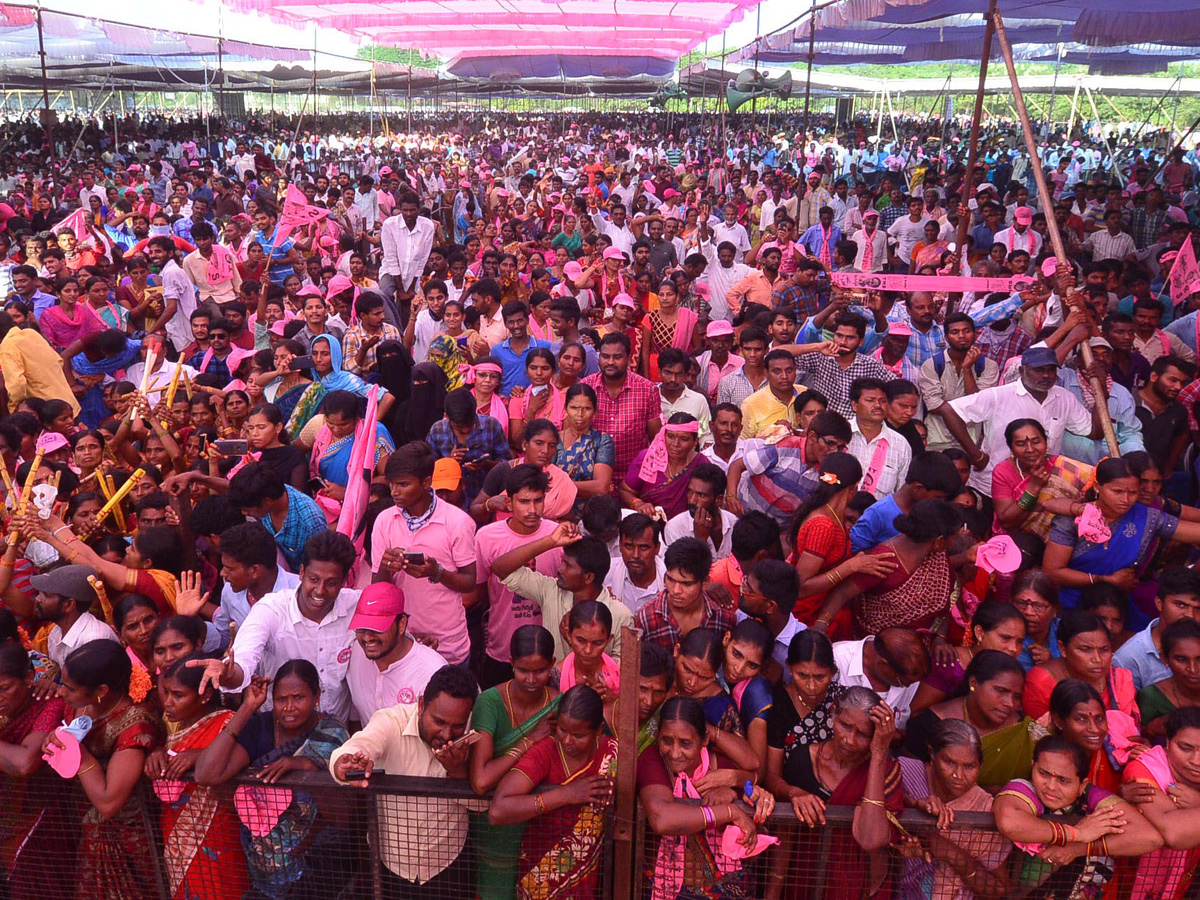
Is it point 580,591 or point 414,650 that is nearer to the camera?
point 414,650

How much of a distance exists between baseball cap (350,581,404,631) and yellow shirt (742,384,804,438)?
2.53 meters

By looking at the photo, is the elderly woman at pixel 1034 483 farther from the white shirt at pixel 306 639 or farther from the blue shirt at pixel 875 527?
the white shirt at pixel 306 639

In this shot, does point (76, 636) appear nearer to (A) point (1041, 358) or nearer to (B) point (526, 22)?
(A) point (1041, 358)

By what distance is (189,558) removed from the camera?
4.14 meters

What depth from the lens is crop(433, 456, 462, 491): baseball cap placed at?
177 inches

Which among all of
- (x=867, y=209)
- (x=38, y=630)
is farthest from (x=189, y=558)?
(x=867, y=209)

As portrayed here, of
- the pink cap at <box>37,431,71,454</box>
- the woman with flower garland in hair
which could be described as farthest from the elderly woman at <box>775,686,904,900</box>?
the pink cap at <box>37,431,71,454</box>

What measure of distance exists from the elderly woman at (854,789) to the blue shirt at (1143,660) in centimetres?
124

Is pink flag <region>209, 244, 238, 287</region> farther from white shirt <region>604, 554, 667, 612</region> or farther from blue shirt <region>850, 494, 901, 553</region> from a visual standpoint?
blue shirt <region>850, 494, 901, 553</region>

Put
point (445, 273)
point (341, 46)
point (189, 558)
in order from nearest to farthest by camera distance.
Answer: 1. point (189, 558)
2. point (445, 273)
3. point (341, 46)

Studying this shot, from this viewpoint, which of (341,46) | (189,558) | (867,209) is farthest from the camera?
(341,46)

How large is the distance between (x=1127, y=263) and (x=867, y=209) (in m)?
5.02

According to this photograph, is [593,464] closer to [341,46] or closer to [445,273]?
[445,273]

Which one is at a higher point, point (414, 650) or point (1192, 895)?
point (414, 650)
